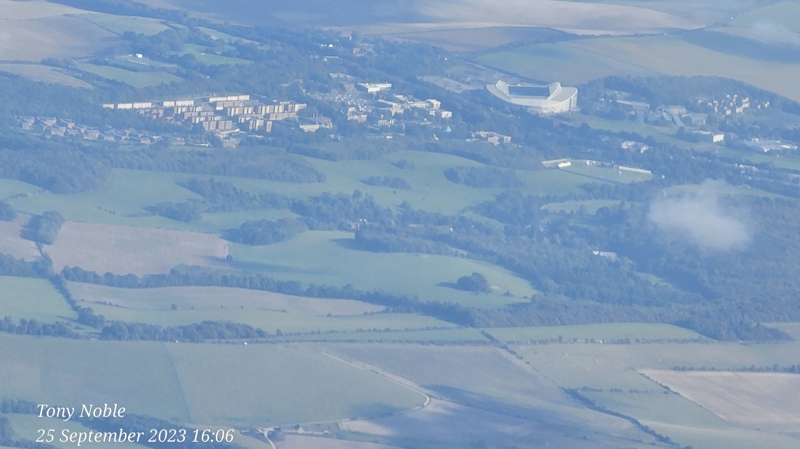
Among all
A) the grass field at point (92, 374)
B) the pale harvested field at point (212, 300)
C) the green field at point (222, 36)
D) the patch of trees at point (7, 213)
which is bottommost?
the green field at point (222, 36)

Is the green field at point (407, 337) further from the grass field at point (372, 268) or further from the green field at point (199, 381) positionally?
the grass field at point (372, 268)

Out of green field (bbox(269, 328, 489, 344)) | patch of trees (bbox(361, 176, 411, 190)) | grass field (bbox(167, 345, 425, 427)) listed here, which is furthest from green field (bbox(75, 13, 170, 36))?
grass field (bbox(167, 345, 425, 427))

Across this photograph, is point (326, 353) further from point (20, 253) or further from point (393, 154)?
point (393, 154)

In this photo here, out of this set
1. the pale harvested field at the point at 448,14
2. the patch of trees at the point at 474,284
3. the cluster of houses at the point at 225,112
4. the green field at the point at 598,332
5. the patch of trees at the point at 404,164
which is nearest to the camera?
the green field at the point at 598,332

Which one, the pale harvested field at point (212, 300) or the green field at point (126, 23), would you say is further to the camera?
the green field at point (126, 23)

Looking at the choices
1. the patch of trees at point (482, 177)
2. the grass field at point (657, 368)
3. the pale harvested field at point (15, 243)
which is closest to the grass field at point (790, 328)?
the grass field at point (657, 368)

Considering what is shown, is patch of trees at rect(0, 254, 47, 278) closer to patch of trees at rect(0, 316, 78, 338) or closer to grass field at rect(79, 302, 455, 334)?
grass field at rect(79, 302, 455, 334)
